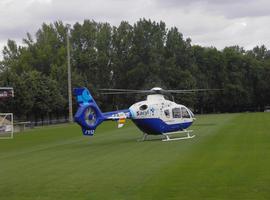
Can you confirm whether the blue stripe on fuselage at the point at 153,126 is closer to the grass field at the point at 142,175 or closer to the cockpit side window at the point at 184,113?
the cockpit side window at the point at 184,113

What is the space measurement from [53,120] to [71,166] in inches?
2882

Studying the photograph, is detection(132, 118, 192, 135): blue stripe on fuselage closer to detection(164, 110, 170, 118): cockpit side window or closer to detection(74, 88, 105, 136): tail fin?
detection(164, 110, 170, 118): cockpit side window

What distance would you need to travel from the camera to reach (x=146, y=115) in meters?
32.8

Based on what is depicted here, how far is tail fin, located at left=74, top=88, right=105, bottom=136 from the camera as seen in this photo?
30362 mm

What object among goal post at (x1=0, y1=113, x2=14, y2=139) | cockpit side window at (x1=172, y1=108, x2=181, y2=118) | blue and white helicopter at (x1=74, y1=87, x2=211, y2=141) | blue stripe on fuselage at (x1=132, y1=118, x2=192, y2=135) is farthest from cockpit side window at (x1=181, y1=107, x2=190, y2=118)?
goal post at (x1=0, y1=113, x2=14, y2=139)

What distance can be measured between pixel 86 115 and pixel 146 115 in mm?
4043

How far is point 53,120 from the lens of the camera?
92.4m

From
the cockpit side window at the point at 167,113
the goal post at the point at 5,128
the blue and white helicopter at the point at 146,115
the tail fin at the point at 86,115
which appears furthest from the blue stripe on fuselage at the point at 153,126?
the goal post at the point at 5,128

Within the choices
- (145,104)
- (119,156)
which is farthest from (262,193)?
(145,104)

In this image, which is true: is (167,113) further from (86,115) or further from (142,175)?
(142,175)

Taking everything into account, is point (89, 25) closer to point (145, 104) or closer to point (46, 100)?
point (46, 100)

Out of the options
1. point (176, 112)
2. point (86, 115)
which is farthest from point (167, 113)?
point (86, 115)

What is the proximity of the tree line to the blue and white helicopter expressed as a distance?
64390 millimetres

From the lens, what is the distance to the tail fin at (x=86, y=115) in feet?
99.6
